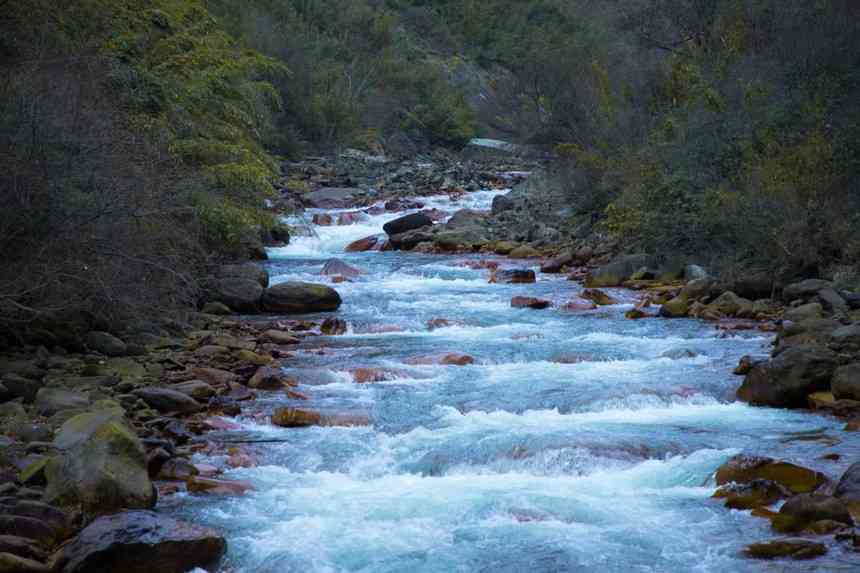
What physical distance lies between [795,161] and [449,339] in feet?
22.1

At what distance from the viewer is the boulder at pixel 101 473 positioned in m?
6.55

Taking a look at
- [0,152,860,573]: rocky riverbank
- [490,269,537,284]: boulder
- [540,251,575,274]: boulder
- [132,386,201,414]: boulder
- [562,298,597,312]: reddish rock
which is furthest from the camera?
[540,251,575,274]: boulder

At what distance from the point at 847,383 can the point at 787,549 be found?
3.68m

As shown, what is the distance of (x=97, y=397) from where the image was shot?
9156 millimetres

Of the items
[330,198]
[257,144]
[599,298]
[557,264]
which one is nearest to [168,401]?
[599,298]

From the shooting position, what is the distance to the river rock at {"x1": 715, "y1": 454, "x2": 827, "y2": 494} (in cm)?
710

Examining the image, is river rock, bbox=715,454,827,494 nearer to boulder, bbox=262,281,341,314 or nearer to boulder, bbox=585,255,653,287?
boulder, bbox=262,281,341,314

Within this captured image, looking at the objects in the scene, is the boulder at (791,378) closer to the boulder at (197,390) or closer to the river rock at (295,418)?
the river rock at (295,418)

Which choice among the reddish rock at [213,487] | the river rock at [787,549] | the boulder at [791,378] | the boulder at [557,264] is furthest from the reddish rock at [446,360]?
the boulder at [557,264]

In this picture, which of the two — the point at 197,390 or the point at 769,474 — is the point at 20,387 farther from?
the point at 769,474

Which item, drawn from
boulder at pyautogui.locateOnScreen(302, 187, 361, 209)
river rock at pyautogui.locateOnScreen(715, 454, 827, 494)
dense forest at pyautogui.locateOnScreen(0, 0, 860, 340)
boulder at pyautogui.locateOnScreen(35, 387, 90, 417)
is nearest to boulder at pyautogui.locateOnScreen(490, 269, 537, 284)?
dense forest at pyautogui.locateOnScreen(0, 0, 860, 340)

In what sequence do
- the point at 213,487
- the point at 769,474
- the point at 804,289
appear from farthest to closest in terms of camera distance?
the point at 804,289 < the point at 213,487 < the point at 769,474

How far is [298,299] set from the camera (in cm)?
1538

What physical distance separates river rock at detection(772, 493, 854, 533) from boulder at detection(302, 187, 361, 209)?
23378 millimetres
